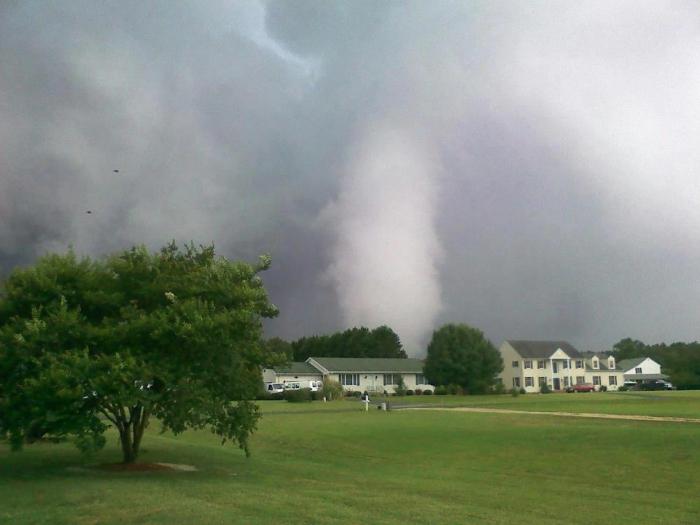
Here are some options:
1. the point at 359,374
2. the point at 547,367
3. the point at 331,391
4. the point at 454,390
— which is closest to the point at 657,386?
the point at 547,367

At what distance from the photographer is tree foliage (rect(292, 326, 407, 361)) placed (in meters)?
154

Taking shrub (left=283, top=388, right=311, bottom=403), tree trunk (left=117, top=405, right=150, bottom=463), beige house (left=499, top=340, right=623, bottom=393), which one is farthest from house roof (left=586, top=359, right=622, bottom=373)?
tree trunk (left=117, top=405, right=150, bottom=463)

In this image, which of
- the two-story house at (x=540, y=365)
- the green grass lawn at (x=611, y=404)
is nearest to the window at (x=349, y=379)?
the two-story house at (x=540, y=365)

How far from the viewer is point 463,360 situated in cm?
9631

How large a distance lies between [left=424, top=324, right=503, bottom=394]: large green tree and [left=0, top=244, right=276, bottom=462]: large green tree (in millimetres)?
75946

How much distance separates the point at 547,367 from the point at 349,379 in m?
39.7

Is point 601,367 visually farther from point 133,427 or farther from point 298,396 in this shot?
point 133,427

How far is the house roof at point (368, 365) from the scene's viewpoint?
106 meters

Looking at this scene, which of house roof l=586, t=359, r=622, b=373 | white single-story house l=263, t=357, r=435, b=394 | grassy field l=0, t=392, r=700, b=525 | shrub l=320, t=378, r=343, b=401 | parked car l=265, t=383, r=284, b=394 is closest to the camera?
grassy field l=0, t=392, r=700, b=525

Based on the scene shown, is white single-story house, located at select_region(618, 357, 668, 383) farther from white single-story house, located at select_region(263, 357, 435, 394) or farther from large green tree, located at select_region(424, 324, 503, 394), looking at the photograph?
large green tree, located at select_region(424, 324, 503, 394)

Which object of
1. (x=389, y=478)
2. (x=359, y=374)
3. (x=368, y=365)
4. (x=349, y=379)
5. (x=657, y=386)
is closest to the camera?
(x=389, y=478)

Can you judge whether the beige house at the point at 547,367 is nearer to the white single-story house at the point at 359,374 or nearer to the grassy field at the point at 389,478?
the white single-story house at the point at 359,374

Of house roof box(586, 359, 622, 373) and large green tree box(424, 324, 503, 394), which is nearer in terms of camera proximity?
large green tree box(424, 324, 503, 394)

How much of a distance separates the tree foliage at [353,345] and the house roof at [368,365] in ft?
134
